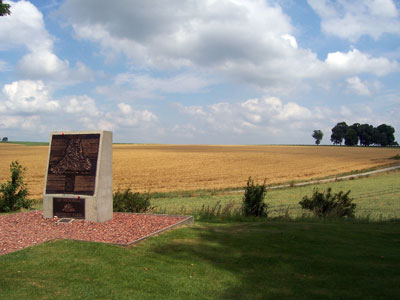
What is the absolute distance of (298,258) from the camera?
26.3 feet

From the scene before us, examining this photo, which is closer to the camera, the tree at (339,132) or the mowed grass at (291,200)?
the mowed grass at (291,200)

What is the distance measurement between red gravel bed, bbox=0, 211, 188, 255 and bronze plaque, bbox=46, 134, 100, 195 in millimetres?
1093

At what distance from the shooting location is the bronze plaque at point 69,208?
38.6ft

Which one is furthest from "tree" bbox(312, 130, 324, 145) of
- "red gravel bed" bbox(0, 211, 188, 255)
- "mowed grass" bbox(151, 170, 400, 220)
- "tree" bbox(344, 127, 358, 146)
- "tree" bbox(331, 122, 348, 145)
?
"red gravel bed" bbox(0, 211, 188, 255)

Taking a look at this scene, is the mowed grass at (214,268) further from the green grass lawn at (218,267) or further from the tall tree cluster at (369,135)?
the tall tree cluster at (369,135)

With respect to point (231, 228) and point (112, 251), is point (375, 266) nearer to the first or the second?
point (231, 228)

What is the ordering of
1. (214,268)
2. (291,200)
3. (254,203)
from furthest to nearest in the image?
(291,200), (254,203), (214,268)

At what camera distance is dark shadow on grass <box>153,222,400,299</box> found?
6.31 meters

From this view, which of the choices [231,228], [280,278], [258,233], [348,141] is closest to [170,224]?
[231,228]

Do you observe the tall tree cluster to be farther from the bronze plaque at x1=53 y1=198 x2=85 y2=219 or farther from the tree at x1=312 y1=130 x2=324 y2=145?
the bronze plaque at x1=53 y1=198 x2=85 y2=219

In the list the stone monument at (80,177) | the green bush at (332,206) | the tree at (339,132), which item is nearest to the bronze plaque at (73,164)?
the stone monument at (80,177)

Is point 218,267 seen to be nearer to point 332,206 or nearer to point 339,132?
point 332,206

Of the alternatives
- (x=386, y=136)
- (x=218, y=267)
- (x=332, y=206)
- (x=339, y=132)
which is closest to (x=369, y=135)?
(x=386, y=136)

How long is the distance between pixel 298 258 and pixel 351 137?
14894 cm
